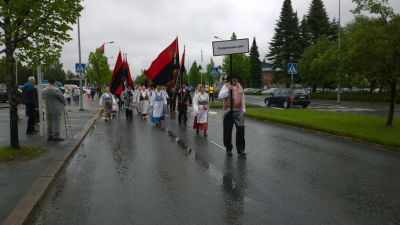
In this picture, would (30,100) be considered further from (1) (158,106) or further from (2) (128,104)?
(2) (128,104)

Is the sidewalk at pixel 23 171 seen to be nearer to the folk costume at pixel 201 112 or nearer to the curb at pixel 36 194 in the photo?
the curb at pixel 36 194

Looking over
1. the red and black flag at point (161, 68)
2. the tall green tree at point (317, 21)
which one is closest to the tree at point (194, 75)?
the tall green tree at point (317, 21)

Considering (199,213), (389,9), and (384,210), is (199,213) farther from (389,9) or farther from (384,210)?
(389,9)

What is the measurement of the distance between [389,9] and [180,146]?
805 centimetres

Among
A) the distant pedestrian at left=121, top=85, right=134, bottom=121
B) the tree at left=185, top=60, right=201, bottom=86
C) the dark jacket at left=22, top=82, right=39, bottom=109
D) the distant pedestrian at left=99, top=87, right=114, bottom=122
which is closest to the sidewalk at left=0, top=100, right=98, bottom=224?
the dark jacket at left=22, top=82, right=39, bottom=109

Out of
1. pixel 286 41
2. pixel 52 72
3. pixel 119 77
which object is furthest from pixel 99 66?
pixel 119 77

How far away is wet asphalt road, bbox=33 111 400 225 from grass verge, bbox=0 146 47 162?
92cm

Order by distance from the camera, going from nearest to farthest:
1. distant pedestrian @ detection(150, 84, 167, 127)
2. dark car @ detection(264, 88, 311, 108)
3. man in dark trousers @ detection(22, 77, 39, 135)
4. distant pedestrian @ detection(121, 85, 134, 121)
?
1. man in dark trousers @ detection(22, 77, 39, 135)
2. distant pedestrian @ detection(150, 84, 167, 127)
3. distant pedestrian @ detection(121, 85, 134, 121)
4. dark car @ detection(264, 88, 311, 108)

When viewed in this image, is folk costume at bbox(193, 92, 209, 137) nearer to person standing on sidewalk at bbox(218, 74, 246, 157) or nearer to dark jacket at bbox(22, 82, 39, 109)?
person standing on sidewalk at bbox(218, 74, 246, 157)

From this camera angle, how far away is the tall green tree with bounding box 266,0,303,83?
70250 millimetres

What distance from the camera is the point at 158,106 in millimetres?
17766

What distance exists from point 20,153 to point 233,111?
15.7 ft

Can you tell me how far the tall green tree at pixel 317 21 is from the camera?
66562 millimetres

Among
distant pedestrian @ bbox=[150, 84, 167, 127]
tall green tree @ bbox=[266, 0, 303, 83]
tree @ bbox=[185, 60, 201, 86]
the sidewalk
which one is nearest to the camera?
the sidewalk
